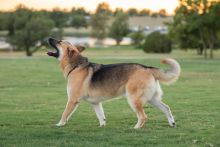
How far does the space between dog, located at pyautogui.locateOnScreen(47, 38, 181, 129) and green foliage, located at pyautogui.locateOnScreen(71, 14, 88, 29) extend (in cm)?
13750

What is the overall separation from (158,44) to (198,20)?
65.8ft

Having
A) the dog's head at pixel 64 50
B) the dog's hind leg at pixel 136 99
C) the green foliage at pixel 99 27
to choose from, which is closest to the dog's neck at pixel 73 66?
the dog's head at pixel 64 50

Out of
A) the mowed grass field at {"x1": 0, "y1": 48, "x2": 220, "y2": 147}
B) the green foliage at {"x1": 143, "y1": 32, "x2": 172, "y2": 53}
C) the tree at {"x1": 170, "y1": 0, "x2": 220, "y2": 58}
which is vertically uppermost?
the mowed grass field at {"x1": 0, "y1": 48, "x2": 220, "y2": 147}

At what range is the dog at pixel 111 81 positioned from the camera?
11688mm

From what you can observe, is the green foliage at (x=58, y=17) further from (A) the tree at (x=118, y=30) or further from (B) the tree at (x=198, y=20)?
(B) the tree at (x=198, y=20)

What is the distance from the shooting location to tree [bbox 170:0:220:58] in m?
58.1

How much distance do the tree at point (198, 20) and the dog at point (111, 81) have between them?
46.6m

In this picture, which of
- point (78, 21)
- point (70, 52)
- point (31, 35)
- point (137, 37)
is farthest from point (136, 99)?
point (78, 21)

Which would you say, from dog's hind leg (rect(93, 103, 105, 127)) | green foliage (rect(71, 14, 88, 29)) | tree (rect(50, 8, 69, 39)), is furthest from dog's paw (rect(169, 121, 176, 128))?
green foliage (rect(71, 14, 88, 29))

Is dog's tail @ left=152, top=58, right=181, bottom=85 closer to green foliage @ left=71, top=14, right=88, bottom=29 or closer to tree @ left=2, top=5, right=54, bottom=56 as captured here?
tree @ left=2, top=5, right=54, bottom=56

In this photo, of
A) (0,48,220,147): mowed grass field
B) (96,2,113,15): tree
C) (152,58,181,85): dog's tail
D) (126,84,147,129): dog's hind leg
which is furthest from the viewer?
(96,2,113,15): tree

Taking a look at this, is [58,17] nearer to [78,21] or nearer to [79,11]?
[78,21]

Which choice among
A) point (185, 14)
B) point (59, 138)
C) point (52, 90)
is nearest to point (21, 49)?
point (185, 14)

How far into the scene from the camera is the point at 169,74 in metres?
12.0
